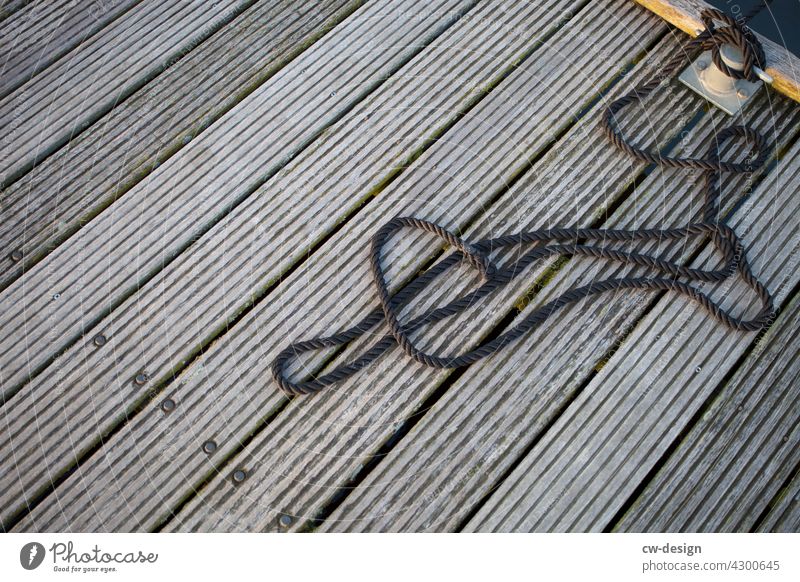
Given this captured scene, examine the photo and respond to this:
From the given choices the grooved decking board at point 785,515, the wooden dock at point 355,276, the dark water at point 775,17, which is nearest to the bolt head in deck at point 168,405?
the wooden dock at point 355,276

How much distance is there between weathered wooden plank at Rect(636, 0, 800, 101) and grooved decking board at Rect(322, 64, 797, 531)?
17 cm

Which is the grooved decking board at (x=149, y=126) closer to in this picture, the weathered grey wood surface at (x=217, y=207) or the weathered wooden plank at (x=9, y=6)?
the weathered grey wood surface at (x=217, y=207)

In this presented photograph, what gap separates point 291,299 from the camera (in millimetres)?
2943

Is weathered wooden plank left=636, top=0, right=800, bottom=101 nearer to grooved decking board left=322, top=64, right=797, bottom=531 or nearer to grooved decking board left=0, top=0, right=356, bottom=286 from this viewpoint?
grooved decking board left=322, top=64, right=797, bottom=531

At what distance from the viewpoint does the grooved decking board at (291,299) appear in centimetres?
269

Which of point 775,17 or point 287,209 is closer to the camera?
point 287,209

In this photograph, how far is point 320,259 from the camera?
3.00 metres

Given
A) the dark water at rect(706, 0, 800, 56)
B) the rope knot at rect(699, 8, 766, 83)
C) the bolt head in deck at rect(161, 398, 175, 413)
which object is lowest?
the bolt head in deck at rect(161, 398, 175, 413)

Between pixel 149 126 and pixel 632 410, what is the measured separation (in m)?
2.35

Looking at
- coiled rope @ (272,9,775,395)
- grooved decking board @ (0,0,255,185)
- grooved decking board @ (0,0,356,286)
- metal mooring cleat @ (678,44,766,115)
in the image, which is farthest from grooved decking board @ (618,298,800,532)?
grooved decking board @ (0,0,255,185)

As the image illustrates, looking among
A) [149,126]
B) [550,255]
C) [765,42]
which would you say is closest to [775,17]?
[765,42]

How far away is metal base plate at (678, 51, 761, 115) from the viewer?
3264 mm

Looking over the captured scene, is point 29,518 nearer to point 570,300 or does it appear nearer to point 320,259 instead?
point 320,259

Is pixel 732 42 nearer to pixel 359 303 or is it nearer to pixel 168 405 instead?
pixel 359 303
